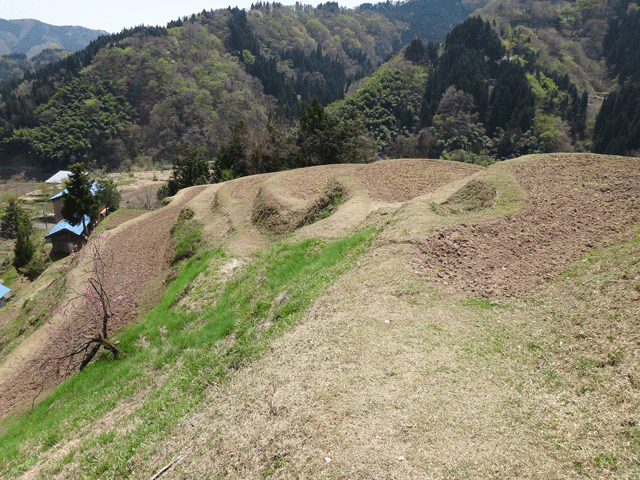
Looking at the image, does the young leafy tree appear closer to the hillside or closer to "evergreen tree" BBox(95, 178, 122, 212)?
"evergreen tree" BBox(95, 178, 122, 212)

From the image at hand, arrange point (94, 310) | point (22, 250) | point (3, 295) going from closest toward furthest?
point (94, 310) → point (3, 295) → point (22, 250)

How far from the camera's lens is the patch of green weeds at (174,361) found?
964 cm

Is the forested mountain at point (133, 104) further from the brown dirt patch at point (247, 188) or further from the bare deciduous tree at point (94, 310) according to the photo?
the bare deciduous tree at point (94, 310)

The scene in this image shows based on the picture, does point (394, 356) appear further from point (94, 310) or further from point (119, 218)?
point (119, 218)

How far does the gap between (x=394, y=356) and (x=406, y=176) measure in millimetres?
16761

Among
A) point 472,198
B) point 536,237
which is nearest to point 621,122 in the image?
point 472,198

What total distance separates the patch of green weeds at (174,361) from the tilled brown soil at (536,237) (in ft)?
10.8

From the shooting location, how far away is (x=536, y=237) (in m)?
12.3

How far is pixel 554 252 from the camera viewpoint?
11438mm

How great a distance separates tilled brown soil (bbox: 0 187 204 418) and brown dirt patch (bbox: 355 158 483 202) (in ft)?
41.9

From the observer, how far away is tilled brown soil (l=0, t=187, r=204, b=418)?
17.0 meters

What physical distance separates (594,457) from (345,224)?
1297 cm

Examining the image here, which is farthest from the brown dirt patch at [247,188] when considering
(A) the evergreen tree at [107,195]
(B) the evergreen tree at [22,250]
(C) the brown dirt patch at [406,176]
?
(A) the evergreen tree at [107,195]

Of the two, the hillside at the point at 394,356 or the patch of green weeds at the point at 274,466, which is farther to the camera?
the patch of green weeds at the point at 274,466
